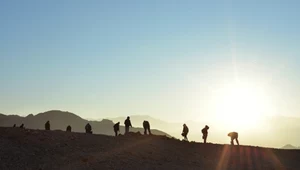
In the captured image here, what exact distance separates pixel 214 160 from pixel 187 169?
5.90 m

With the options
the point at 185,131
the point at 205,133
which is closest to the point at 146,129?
the point at 185,131

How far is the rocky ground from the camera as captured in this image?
2609 centimetres

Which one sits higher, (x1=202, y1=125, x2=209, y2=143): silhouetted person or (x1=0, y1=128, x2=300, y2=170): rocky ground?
(x1=202, y1=125, x2=209, y2=143): silhouetted person

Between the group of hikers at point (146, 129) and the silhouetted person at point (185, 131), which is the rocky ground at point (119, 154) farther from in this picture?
the silhouetted person at point (185, 131)

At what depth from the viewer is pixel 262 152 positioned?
40.5 metres

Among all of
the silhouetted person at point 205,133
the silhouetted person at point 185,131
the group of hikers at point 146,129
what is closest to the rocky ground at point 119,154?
the silhouetted person at point 205,133

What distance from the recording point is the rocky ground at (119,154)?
85.6 ft

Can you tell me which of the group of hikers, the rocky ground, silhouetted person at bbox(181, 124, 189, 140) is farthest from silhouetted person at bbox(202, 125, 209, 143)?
the rocky ground

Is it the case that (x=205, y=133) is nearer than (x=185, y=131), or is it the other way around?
(x=185, y=131)

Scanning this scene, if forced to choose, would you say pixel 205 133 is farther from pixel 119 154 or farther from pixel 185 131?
pixel 119 154

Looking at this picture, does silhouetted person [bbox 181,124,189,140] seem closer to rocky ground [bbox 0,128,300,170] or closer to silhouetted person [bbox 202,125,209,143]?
silhouetted person [bbox 202,125,209,143]

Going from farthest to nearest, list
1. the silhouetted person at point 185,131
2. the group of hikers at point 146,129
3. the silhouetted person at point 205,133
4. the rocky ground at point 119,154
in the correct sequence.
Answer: the silhouetted person at point 205,133 < the silhouetted person at point 185,131 < the group of hikers at point 146,129 < the rocky ground at point 119,154

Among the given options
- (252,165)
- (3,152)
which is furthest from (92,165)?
Result: (252,165)

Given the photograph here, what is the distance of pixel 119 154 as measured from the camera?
29594 mm
